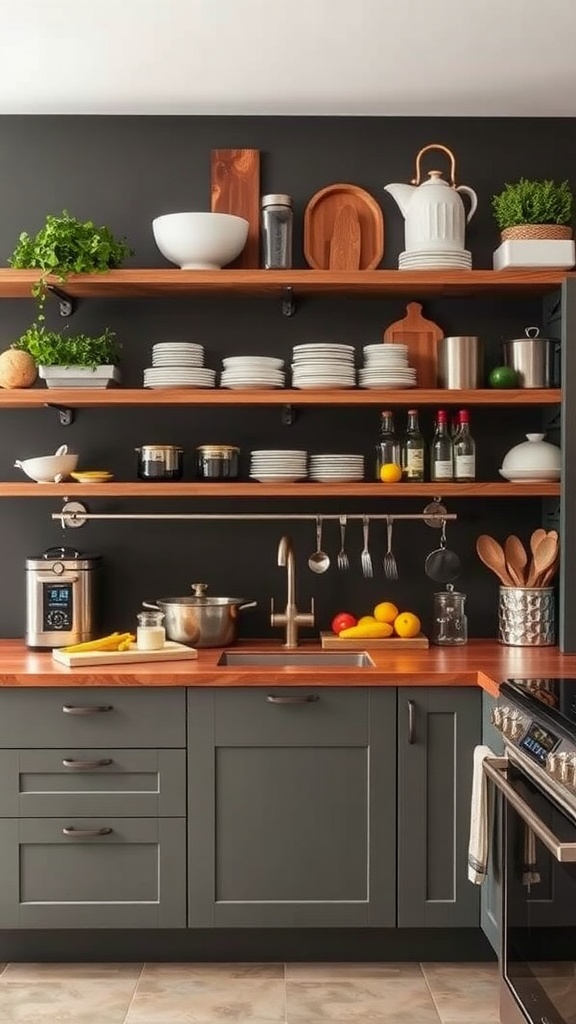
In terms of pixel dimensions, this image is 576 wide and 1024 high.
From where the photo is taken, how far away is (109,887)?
3.37m

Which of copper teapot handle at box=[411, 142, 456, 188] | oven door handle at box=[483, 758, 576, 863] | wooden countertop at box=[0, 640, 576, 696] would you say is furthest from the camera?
copper teapot handle at box=[411, 142, 456, 188]

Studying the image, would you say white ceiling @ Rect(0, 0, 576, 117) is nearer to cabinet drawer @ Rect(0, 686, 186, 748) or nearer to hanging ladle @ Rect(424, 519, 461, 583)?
hanging ladle @ Rect(424, 519, 461, 583)

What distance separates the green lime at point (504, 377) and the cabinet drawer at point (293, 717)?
1086 mm

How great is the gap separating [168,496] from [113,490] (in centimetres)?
18

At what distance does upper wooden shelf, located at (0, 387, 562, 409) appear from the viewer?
12.2ft

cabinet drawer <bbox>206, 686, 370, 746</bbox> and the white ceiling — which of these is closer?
the white ceiling

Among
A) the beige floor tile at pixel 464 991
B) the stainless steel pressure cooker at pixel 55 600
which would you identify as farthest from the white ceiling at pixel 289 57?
the beige floor tile at pixel 464 991

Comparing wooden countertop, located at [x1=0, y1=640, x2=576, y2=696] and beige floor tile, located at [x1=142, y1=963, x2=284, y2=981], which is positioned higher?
wooden countertop, located at [x1=0, y1=640, x2=576, y2=696]

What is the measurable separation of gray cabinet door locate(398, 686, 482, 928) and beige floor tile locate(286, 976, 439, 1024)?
176 mm

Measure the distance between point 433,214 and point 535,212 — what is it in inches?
12.9

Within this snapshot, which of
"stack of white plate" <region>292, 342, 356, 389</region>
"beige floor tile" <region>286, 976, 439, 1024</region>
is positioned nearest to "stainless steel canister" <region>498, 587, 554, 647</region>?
"stack of white plate" <region>292, 342, 356, 389</region>

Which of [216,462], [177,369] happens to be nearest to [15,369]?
[177,369]

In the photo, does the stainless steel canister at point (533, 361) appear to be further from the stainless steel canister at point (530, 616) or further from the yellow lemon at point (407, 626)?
the yellow lemon at point (407, 626)

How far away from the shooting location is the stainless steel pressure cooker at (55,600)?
3744mm
